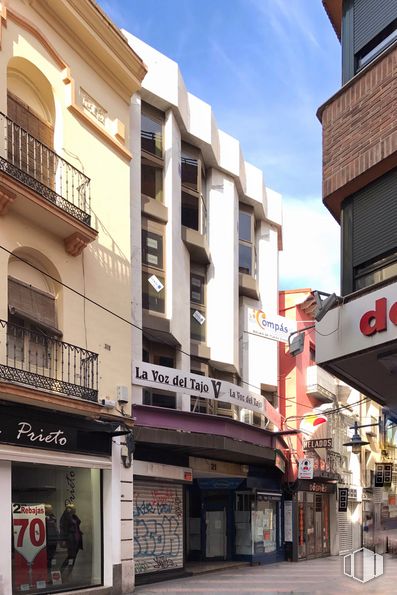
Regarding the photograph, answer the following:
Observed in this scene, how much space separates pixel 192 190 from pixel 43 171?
825 cm

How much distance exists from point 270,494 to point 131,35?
1537 centimetres

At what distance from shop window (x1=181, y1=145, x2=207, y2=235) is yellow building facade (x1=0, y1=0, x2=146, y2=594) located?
15.2 feet

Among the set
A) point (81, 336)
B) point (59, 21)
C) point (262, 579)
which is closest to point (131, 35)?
point (59, 21)

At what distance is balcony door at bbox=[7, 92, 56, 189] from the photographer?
1413 centimetres

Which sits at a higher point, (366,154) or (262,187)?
(262,187)

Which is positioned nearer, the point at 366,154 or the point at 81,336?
the point at 366,154

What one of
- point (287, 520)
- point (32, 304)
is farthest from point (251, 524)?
point (32, 304)

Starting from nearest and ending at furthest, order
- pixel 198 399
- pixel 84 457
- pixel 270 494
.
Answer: pixel 84 457 → pixel 198 399 → pixel 270 494

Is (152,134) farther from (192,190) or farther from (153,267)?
(153,267)

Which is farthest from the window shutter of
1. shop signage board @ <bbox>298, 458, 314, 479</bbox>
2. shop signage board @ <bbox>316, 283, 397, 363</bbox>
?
shop signage board @ <bbox>298, 458, 314, 479</bbox>

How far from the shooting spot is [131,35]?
20.0 m

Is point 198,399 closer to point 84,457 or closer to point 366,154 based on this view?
point 84,457

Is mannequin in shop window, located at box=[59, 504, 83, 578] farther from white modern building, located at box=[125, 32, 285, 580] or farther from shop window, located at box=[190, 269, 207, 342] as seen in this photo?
shop window, located at box=[190, 269, 207, 342]

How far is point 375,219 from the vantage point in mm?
10219
